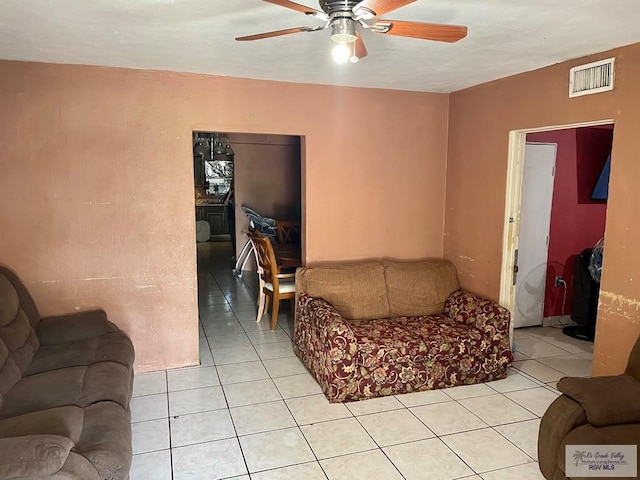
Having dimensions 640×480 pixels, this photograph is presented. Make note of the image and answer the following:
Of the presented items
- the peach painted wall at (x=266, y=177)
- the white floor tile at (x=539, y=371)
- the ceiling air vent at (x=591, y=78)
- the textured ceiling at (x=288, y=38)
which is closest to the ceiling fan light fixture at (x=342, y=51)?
the textured ceiling at (x=288, y=38)

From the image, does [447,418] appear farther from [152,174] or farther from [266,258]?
[152,174]

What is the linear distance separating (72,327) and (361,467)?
2099mm

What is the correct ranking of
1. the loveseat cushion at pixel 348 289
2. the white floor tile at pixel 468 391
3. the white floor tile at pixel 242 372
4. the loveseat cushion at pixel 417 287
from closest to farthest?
1. the white floor tile at pixel 468 391
2. the white floor tile at pixel 242 372
3. the loveseat cushion at pixel 348 289
4. the loveseat cushion at pixel 417 287

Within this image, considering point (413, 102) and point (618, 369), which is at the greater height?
point (413, 102)

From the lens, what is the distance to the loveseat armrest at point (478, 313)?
336 centimetres

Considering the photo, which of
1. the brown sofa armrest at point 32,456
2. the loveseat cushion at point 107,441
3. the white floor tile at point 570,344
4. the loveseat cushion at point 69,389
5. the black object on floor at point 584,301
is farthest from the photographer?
the black object on floor at point 584,301

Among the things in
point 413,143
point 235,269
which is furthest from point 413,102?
point 235,269

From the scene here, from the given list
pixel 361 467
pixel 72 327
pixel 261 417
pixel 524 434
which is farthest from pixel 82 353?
pixel 524 434

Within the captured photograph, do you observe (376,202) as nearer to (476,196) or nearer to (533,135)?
(476,196)

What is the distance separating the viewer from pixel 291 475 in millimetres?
2312

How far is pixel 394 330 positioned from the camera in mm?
3381

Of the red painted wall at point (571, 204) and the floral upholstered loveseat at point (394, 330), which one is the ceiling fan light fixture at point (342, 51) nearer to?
the floral upholstered loveseat at point (394, 330)

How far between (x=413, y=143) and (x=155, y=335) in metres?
2.71

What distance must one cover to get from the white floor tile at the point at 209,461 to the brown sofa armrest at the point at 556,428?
1455 mm
